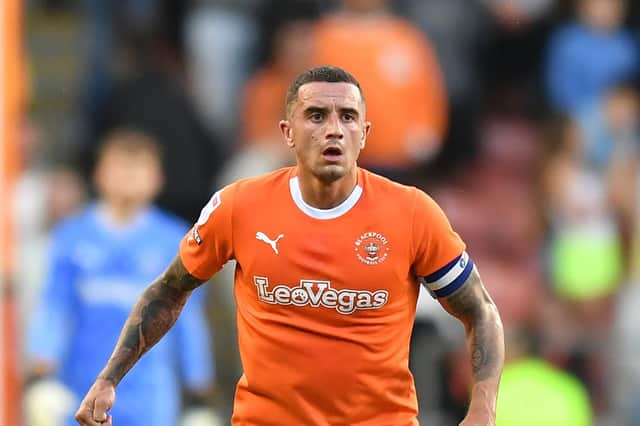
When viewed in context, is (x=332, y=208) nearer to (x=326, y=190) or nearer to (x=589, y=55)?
(x=326, y=190)

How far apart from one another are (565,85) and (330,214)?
6968mm

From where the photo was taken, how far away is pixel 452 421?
11.0m

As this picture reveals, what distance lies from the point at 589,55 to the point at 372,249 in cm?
698

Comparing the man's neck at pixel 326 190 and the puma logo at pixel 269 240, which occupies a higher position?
the man's neck at pixel 326 190

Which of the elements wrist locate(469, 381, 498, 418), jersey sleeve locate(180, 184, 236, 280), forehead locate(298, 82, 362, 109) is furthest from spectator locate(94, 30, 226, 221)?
wrist locate(469, 381, 498, 418)

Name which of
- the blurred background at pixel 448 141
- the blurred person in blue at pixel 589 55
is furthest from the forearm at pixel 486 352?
the blurred person in blue at pixel 589 55

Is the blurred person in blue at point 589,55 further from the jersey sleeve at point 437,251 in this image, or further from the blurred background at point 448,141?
the jersey sleeve at point 437,251

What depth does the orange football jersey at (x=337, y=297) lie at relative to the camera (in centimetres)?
581

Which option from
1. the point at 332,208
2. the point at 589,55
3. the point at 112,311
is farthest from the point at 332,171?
the point at 589,55

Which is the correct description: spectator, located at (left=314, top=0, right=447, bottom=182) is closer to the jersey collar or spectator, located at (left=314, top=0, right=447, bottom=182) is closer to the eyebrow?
the jersey collar

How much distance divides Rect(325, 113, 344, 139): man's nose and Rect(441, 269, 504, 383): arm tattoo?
2.49 ft

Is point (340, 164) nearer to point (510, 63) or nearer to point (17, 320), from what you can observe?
point (17, 320)

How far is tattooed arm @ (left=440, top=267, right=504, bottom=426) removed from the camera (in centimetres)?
583

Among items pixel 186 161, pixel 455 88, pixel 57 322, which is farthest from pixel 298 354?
pixel 455 88
